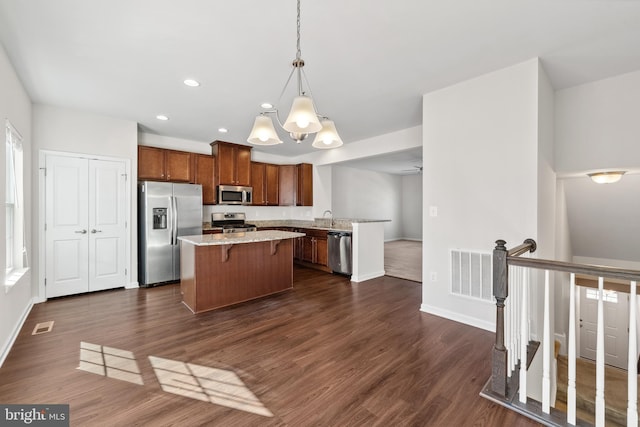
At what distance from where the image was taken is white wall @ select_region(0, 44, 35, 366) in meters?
2.40

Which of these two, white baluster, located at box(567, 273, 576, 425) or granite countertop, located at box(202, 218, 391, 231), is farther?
granite countertop, located at box(202, 218, 391, 231)

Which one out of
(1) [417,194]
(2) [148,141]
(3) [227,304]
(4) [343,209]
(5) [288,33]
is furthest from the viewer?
(1) [417,194]

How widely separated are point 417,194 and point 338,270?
6652 millimetres

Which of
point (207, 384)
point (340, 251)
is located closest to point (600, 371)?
point (207, 384)

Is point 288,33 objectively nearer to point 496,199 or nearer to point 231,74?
point 231,74

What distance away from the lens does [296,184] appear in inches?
260

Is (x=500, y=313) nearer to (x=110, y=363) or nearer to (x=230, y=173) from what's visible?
(x=110, y=363)

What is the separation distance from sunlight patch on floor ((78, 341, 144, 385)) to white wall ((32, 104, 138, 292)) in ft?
7.06

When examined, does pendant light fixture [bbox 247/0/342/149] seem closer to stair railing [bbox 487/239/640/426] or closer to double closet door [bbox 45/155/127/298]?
stair railing [bbox 487/239/640/426]

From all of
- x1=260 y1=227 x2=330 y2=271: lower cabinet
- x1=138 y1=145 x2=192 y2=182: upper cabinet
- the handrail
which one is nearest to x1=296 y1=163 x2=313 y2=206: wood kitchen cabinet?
x1=260 y1=227 x2=330 y2=271: lower cabinet

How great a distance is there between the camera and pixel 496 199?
285cm

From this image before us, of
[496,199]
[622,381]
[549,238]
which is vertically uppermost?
[496,199]

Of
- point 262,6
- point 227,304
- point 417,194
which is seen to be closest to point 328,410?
point 227,304

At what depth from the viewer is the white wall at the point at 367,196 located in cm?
864
